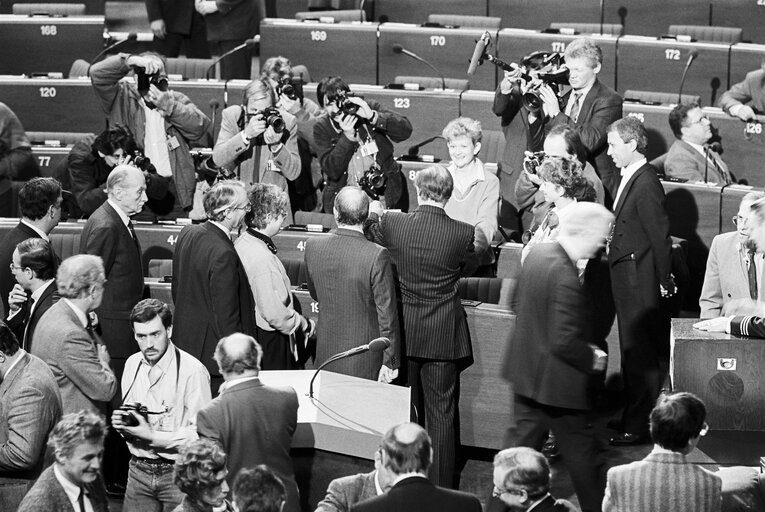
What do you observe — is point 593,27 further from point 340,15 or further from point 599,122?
point 599,122

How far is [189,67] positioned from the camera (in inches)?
344

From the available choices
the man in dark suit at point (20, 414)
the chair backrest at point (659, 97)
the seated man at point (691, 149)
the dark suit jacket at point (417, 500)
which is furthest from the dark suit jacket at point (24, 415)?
the chair backrest at point (659, 97)

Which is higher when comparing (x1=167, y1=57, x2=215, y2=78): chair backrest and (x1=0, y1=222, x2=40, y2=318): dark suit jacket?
(x1=167, y1=57, x2=215, y2=78): chair backrest

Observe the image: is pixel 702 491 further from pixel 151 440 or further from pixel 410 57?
pixel 410 57

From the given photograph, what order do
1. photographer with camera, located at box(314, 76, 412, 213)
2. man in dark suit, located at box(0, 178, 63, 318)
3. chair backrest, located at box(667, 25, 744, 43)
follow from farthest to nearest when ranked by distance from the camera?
chair backrest, located at box(667, 25, 744, 43), photographer with camera, located at box(314, 76, 412, 213), man in dark suit, located at box(0, 178, 63, 318)

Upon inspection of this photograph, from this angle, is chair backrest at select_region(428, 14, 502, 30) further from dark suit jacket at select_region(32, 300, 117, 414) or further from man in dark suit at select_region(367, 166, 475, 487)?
dark suit jacket at select_region(32, 300, 117, 414)

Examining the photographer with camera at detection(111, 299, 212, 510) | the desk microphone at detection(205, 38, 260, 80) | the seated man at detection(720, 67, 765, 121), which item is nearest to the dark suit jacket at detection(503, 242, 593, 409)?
the photographer with camera at detection(111, 299, 212, 510)

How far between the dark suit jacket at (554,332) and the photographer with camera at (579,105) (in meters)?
1.93

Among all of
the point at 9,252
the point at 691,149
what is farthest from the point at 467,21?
the point at 9,252

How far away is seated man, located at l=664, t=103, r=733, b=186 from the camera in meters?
6.71

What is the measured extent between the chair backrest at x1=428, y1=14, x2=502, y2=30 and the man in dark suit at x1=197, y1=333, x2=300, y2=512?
548cm

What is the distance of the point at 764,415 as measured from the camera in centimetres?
438

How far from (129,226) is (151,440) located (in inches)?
52.8

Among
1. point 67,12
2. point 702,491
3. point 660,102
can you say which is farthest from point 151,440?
point 67,12
